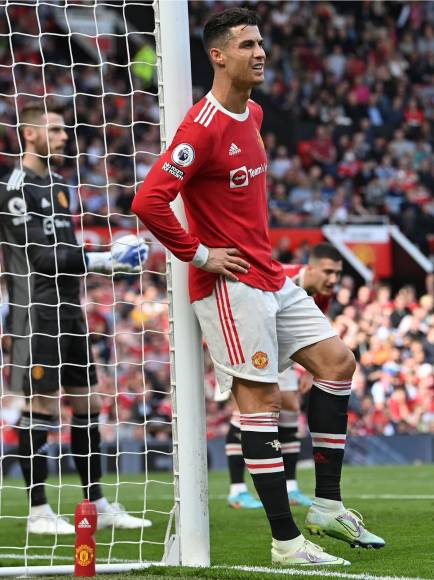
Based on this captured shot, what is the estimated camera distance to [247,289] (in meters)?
4.84

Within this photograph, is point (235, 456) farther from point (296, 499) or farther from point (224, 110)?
point (224, 110)

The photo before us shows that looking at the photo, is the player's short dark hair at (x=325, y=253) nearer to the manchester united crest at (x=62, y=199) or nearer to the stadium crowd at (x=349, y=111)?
the manchester united crest at (x=62, y=199)

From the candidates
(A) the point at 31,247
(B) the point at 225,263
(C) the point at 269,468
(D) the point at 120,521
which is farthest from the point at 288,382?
(B) the point at 225,263

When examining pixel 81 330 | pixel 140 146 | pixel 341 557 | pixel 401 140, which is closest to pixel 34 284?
pixel 81 330

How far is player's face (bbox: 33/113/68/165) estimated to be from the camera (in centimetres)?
685

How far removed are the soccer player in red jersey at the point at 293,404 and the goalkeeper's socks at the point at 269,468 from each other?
2606mm

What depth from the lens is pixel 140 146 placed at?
19.8 meters

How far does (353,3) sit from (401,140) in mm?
4128

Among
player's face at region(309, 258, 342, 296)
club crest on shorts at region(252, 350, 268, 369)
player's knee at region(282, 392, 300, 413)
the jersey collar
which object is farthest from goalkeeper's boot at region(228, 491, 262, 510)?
the jersey collar

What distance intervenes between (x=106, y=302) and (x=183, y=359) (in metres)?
10.8

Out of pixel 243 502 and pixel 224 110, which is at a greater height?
pixel 224 110

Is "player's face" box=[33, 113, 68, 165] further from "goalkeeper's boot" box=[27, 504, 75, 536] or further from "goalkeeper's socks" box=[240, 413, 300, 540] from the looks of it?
"goalkeeper's socks" box=[240, 413, 300, 540]

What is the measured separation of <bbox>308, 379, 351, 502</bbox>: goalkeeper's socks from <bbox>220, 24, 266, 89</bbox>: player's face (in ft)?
4.34

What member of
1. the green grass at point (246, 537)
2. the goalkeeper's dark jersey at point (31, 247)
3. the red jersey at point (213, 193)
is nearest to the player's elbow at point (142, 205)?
the red jersey at point (213, 193)
